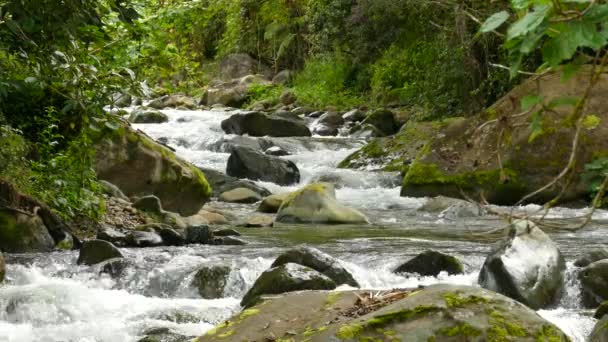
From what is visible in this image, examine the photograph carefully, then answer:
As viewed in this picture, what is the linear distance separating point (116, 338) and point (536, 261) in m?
3.15

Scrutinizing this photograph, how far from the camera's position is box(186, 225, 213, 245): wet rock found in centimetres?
900

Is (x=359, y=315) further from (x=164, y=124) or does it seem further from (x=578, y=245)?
(x=164, y=124)

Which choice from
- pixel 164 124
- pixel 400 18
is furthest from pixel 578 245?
pixel 164 124

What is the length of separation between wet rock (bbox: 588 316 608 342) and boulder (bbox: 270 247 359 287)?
6.85 feet

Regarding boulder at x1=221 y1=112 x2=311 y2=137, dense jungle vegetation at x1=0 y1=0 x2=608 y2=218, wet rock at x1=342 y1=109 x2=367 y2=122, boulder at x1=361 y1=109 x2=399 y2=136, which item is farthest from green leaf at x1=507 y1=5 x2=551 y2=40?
wet rock at x1=342 y1=109 x2=367 y2=122

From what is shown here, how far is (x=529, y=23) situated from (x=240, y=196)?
41.9 feet

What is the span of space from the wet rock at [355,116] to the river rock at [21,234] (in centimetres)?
1496

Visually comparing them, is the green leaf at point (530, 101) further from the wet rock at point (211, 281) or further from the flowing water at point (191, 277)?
the wet rock at point (211, 281)

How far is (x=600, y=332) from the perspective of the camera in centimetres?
495

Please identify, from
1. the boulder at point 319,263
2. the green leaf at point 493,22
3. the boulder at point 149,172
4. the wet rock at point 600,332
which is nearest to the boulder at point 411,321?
the wet rock at point 600,332

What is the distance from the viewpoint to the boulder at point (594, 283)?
6.32 m

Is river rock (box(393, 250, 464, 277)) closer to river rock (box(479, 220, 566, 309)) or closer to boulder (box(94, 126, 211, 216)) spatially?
river rock (box(479, 220, 566, 309))

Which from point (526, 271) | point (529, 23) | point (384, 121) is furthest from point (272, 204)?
point (529, 23)

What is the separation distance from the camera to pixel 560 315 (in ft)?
19.4
